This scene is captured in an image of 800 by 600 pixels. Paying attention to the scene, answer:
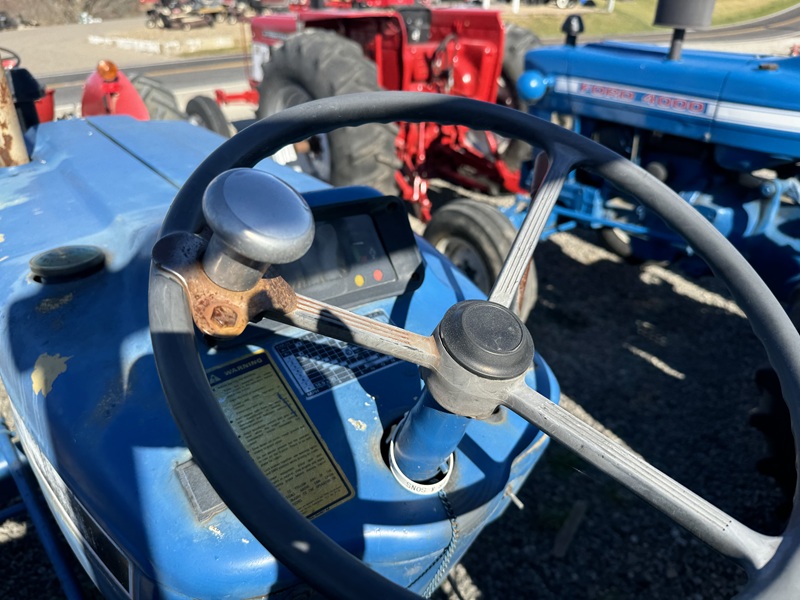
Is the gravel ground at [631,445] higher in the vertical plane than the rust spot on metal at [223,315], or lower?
lower

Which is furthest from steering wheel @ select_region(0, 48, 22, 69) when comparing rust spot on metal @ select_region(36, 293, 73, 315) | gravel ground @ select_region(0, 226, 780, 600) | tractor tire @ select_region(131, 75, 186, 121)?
gravel ground @ select_region(0, 226, 780, 600)

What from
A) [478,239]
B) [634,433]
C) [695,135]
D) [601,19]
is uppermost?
[695,135]

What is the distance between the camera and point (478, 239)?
2.77m

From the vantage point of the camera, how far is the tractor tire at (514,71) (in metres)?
4.36

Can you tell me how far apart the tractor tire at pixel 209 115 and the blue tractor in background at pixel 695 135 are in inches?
84.2

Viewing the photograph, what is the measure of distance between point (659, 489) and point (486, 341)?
0.25 m

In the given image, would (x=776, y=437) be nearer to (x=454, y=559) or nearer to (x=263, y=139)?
(x=454, y=559)

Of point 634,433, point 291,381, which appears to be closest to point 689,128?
point 634,433

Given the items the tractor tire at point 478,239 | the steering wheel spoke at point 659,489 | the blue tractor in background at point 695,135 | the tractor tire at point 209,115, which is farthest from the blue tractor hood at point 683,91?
the steering wheel spoke at point 659,489

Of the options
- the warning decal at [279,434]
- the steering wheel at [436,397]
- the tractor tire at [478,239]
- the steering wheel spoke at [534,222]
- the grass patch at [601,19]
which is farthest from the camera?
the grass patch at [601,19]

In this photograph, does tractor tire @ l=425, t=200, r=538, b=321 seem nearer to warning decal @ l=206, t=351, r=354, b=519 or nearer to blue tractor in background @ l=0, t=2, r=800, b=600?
blue tractor in background @ l=0, t=2, r=800, b=600

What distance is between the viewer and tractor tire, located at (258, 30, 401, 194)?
351 centimetres

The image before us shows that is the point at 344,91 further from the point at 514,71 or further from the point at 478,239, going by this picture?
the point at 514,71

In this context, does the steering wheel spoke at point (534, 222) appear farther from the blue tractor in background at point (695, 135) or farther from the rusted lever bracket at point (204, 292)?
the blue tractor in background at point (695, 135)
